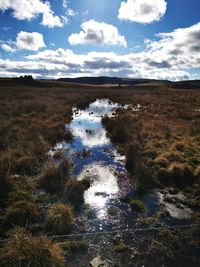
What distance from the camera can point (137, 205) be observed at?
10.0 meters

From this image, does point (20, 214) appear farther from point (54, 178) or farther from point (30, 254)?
point (54, 178)

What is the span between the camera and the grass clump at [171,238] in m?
7.83

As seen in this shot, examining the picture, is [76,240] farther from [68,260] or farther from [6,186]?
[6,186]

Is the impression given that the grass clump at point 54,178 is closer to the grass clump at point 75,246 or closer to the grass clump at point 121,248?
the grass clump at point 75,246

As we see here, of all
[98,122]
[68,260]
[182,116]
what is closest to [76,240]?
[68,260]

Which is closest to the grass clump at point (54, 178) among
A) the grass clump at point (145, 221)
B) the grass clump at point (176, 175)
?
the grass clump at point (145, 221)

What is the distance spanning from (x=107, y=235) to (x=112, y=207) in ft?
6.02

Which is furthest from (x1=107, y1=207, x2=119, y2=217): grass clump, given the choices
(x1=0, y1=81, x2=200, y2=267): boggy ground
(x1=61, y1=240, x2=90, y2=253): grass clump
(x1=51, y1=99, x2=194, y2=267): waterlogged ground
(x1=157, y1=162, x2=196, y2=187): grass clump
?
(x1=157, y1=162, x2=196, y2=187): grass clump

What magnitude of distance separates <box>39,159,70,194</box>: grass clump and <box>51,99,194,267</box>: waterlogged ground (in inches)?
34.3

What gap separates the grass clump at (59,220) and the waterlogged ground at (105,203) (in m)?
0.30

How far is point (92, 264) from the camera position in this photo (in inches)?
275

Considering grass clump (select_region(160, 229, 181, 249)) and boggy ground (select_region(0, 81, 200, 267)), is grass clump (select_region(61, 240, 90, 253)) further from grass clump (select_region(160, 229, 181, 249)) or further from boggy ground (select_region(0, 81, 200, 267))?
grass clump (select_region(160, 229, 181, 249))

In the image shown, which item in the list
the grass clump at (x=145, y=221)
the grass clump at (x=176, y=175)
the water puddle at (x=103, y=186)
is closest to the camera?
the grass clump at (x=145, y=221)

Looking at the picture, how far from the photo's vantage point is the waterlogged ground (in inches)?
300
